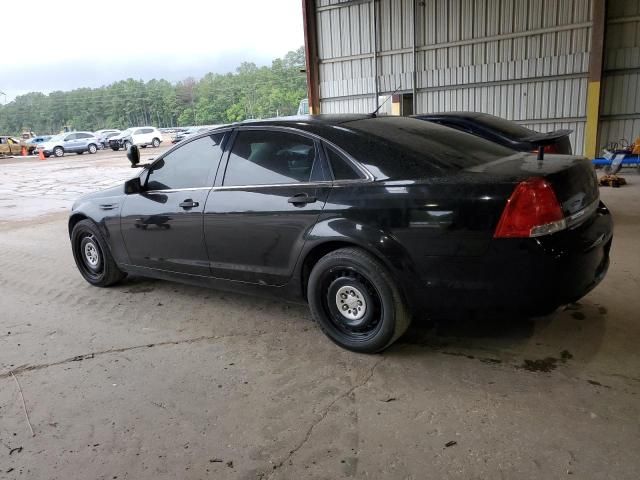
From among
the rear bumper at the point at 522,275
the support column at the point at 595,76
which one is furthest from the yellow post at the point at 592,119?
the rear bumper at the point at 522,275

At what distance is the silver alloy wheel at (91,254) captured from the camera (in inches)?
191

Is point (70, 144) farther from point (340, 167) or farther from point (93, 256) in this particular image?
point (340, 167)

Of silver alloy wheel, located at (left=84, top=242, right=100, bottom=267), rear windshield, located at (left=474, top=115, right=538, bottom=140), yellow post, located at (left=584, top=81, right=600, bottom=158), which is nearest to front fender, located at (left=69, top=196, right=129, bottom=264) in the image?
silver alloy wheel, located at (left=84, top=242, right=100, bottom=267)

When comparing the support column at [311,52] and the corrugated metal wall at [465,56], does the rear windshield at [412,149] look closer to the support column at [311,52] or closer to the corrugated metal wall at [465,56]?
the corrugated metal wall at [465,56]

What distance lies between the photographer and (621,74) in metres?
12.0

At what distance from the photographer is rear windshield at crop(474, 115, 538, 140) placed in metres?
6.10

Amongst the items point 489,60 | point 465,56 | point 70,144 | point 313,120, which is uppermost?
point 465,56

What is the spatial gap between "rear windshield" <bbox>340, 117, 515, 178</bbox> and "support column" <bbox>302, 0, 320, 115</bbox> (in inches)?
499

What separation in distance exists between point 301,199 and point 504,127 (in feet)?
13.4

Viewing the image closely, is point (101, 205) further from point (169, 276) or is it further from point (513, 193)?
point (513, 193)

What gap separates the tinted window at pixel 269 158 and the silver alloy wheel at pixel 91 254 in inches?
76.6

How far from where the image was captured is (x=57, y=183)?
630 inches

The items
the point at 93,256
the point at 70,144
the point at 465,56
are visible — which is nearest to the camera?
the point at 93,256

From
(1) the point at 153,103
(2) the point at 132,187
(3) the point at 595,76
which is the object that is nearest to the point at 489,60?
(3) the point at 595,76
